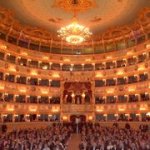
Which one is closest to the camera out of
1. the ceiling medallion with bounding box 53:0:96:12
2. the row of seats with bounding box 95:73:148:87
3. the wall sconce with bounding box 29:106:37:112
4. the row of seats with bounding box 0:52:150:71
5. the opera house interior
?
the ceiling medallion with bounding box 53:0:96:12

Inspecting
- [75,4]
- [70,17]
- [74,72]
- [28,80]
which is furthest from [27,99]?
[75,4]

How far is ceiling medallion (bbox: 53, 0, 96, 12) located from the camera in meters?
28.5

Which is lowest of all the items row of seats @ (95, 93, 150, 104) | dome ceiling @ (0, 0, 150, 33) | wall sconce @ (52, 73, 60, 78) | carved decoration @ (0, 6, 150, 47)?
row of seats @ (95, 93, 150, 104)

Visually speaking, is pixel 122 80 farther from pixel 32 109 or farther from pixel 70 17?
pixel 32 109

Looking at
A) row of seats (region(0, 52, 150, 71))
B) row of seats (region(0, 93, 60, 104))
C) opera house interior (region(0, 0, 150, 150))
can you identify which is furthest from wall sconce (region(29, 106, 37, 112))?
row of seats (region(0, 52, 150, 71))

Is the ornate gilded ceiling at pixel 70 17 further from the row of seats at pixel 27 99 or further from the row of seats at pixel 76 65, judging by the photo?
the row of seats at pixel 27 99

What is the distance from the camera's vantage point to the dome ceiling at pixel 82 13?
29297 millimetres

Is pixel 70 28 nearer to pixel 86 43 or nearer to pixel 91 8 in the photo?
pixel 91 8

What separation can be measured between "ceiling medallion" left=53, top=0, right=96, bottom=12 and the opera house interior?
5.18 ft

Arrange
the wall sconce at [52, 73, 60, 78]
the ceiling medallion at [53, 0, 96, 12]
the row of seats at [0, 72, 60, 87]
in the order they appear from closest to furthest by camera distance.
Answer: the ceiling medallion at [53, 0, 96, 12] → the row of seats at [0, 72, 60, 87] → the wall sconce at [52, 73, 60, 78]

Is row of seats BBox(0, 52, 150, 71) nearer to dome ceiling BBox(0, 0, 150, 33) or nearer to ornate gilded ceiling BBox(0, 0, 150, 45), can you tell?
ornate gilded ceiling BBox(0, 0, 150, 45)

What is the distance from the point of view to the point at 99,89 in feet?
146

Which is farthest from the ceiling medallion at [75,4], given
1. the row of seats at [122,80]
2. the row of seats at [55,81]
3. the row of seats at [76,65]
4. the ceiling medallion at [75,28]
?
the row of seats at [122,80]

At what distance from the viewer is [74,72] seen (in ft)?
150
